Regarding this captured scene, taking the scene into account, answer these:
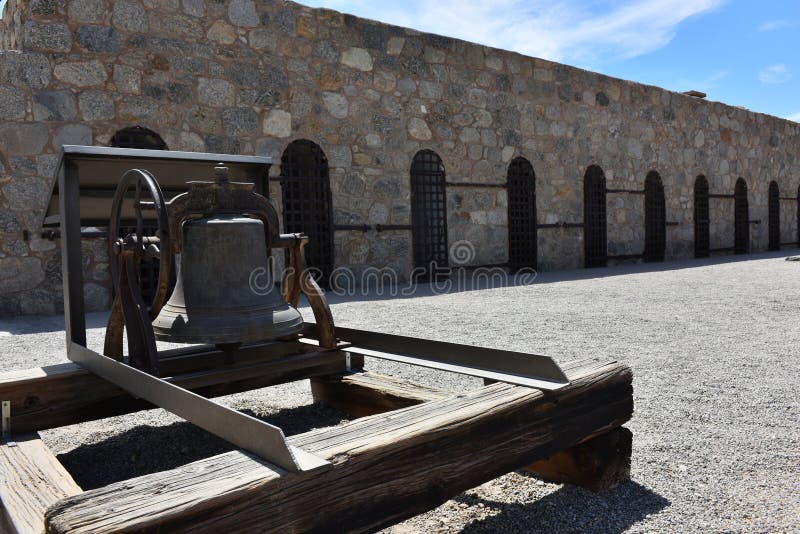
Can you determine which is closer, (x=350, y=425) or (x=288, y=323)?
(x=350, y=425)

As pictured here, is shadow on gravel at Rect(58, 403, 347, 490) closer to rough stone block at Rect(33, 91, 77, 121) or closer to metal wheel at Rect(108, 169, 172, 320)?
metal wheel at Rect(108, 169, 172, 320)

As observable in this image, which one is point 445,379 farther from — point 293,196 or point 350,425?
point 293,196

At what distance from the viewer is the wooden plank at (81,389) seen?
2.22m

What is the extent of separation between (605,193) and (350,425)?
10.5 metres

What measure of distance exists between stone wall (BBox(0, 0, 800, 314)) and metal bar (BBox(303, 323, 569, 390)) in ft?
14.7

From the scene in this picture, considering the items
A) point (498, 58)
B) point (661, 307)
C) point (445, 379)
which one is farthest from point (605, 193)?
point (445, 379)

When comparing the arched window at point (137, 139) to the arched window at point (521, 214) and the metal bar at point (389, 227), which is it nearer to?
the metal bar at point (389, 227)

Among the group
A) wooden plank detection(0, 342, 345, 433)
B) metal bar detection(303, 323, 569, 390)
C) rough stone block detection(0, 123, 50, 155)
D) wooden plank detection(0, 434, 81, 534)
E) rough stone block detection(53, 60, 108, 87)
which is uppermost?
rough stone block detection(53, 60, 108, 87)

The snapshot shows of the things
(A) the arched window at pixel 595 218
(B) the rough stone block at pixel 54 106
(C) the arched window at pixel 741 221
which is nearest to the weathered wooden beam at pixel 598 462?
(B) the rough stone block at pixel 54 106

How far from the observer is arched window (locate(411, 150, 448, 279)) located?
8695 mm

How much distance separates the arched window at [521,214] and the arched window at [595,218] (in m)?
1.33

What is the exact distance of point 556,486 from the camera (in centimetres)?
212

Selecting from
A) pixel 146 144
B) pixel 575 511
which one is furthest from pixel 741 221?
pixel 575 511

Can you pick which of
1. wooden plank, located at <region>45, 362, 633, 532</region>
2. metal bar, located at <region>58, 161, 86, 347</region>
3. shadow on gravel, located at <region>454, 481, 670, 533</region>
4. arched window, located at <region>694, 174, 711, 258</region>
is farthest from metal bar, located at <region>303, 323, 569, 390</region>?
arched window, located at <region>694, 174, 711, 258</region>
